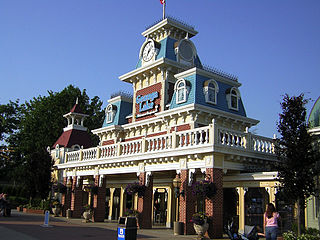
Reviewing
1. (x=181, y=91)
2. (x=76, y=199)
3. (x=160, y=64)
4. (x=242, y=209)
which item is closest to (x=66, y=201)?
(x=76, y=199)

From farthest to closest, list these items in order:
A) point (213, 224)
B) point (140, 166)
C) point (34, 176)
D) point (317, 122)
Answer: point (34, 176) < point (140, 166) < point (317, 122) < point (213, 224)

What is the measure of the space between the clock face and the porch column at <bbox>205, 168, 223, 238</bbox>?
14182 mm

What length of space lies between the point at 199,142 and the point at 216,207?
359 centimetres

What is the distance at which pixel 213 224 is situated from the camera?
16.4 meters

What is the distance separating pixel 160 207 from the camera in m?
26.7

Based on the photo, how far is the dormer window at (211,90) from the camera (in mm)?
23250

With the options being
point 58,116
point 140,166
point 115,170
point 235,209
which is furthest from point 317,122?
point 58,116

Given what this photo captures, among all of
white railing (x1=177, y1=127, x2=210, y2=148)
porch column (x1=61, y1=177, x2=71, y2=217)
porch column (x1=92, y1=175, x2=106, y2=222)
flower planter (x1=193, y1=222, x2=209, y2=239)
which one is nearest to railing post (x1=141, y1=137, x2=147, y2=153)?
white railing (x1=177, y1=127, x2=210, y2=148)

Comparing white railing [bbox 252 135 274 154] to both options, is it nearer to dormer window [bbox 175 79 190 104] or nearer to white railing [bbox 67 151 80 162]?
dormer window [bbox 175 79 190 104]

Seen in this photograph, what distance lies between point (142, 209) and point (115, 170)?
14.1ft

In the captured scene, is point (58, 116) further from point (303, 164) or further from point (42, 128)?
point (303, 164)

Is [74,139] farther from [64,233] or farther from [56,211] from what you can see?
[64,233]

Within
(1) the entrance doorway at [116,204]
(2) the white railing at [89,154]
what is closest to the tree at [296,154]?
(2) the white railing at [89,154]

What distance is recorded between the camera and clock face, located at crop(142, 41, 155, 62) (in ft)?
93.5
